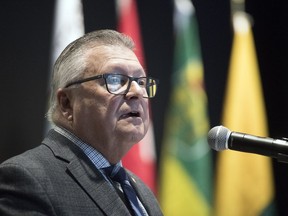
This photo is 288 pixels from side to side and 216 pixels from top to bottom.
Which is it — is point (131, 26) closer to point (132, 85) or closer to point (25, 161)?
point (132, 85)

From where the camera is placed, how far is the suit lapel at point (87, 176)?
4.55 feet

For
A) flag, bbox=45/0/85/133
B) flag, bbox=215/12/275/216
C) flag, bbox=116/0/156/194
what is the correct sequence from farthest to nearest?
1. flag, bbox=215/12/275/216
2. flag, bbox=116/0/156/194
3. flag, bbox=45/0/85/133

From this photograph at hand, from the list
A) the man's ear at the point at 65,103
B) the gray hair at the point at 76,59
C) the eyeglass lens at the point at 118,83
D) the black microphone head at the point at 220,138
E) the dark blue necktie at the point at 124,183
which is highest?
the gray hair at the point at 76,59

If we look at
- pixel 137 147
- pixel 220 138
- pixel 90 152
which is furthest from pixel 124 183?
pixel 137 147

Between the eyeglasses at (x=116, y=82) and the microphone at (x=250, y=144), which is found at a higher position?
the eyeglasses at (x=116, y=82)

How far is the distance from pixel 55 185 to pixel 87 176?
131 millimetres

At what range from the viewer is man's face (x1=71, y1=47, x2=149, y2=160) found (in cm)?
152

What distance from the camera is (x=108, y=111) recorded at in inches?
59.7

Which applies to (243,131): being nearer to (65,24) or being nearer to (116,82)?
(65,24)

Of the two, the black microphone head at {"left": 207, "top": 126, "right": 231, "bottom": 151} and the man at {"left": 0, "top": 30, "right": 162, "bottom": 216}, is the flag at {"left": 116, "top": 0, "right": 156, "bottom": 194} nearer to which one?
the man at {"left": 0, "top": 30, "right": 162, "bottom": 216}

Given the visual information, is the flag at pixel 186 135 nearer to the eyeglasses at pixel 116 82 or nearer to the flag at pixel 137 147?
the flag at pixel 137 147

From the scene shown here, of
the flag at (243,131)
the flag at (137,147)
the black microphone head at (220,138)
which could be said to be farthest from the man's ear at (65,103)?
the flag at (243,131)

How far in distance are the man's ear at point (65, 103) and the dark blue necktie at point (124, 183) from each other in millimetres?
240

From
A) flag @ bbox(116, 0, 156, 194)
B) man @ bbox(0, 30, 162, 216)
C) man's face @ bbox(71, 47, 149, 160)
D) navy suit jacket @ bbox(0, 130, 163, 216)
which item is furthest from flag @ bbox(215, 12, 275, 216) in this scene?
navy suit jacket @ bbox(0, 130, 163, 216)
